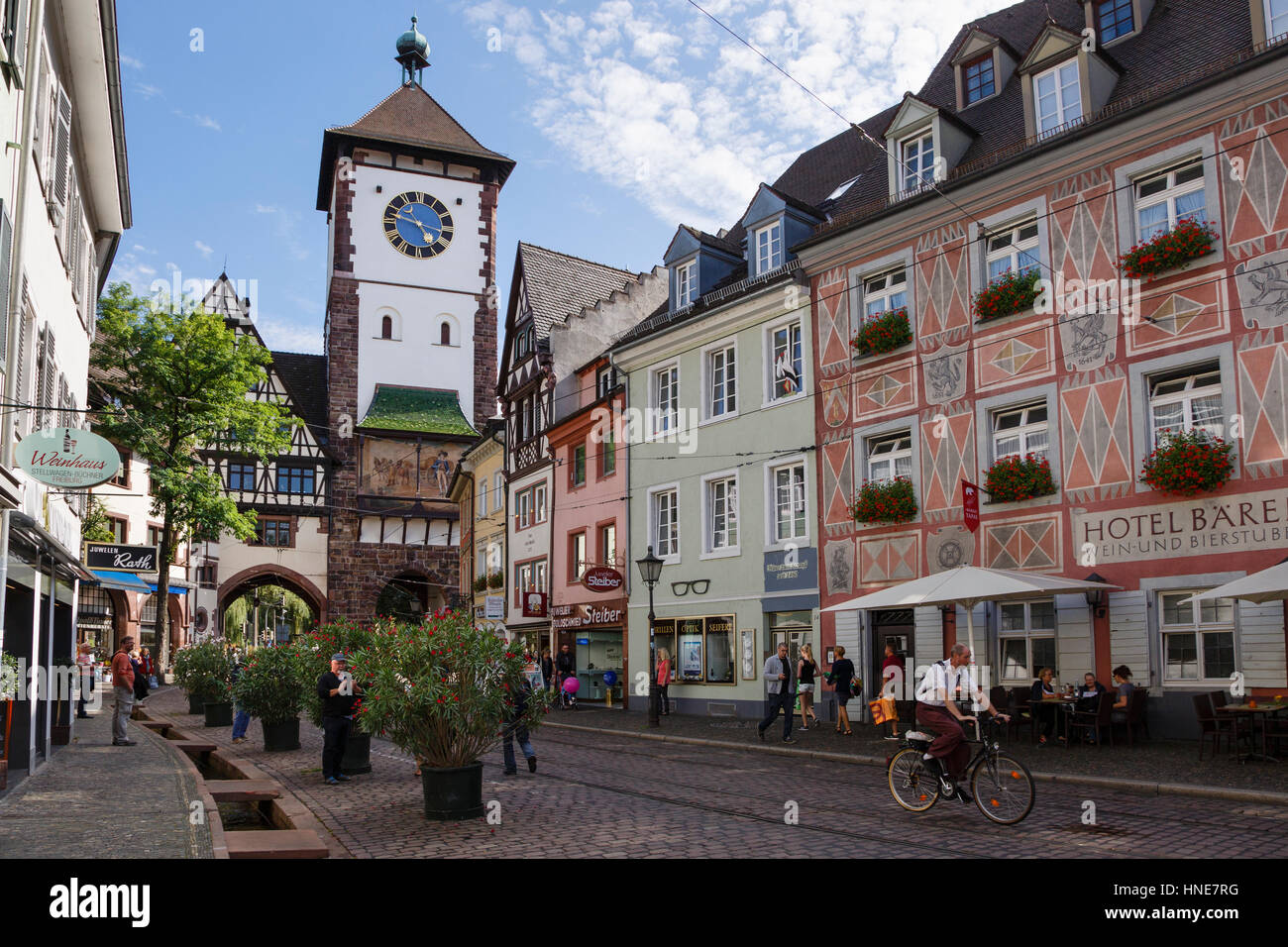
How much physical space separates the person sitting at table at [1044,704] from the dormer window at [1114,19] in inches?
435

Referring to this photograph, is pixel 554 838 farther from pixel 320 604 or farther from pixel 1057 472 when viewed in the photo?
pixel 320 604

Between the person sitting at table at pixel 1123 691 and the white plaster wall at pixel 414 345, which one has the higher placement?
the white plaster wall at pixel 414 345

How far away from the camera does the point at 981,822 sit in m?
10.2

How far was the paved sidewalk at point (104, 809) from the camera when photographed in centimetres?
843

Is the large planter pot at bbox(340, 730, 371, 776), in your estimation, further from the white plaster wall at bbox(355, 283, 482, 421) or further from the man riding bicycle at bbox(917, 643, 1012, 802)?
the white plaster wall at bbox(355, 283, 482, 421)

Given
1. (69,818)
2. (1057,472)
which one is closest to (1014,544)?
(1057,472)

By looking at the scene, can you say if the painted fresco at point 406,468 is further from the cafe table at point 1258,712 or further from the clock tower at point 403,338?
the cafe table at point 1258,712

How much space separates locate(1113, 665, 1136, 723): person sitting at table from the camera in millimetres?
16312

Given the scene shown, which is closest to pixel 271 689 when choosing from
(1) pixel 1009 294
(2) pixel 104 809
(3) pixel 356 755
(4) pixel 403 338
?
(3) pixel 356 755

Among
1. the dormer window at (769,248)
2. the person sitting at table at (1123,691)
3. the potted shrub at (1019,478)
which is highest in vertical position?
the dormer window at (769,248)

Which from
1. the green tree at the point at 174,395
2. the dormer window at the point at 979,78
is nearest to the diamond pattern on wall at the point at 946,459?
the dormer window at the point at 979,78

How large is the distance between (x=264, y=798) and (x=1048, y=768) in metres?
9.11

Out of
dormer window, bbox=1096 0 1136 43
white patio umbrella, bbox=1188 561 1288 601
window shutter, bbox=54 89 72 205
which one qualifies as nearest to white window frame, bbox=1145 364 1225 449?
white patio umbrella, bbox=1188 561 1288 601

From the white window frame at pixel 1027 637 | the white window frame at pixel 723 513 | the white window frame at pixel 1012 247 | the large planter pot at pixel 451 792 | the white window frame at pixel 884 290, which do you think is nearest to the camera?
the large planter pot at pixel 451 792
